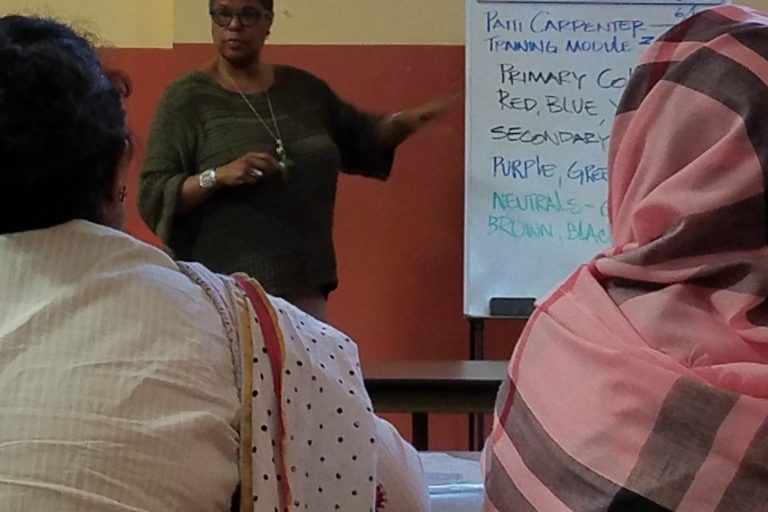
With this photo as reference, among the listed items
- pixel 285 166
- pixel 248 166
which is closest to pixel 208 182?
pixel 248 166

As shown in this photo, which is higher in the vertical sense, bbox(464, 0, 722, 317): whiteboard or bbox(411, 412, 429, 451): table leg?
bbox(464, 0, 722, 317): whiteboard

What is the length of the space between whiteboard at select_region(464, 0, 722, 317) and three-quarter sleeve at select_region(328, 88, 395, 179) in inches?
10.4

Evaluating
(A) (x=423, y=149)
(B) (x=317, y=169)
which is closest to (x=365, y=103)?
(A) (x=423, y=149)

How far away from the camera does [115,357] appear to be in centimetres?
96

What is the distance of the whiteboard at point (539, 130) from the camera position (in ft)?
9.42

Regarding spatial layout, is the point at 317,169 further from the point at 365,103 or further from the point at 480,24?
the point at 480,24

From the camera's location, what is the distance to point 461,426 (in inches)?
128

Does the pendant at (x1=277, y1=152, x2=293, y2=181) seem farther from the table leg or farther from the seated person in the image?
the seated person

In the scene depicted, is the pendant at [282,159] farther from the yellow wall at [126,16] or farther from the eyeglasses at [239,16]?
the yellow wall at [126,16]

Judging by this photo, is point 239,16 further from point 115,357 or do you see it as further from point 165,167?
point 115,357

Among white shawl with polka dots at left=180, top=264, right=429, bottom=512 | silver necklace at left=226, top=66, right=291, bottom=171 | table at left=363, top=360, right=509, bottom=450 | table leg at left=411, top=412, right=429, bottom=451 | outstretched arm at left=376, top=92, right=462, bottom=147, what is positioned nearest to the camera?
white shawl with polka dots at left=180, top=264, right=429, bottom=512

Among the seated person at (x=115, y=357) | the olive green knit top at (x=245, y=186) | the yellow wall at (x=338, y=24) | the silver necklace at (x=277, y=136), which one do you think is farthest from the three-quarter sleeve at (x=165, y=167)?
the seated person at (x=115, y=357)

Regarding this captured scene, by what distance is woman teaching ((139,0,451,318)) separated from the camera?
105 inches

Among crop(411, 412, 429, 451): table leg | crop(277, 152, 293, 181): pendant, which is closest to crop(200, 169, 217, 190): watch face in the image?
crop(277, 152, 293, 181): pendant
